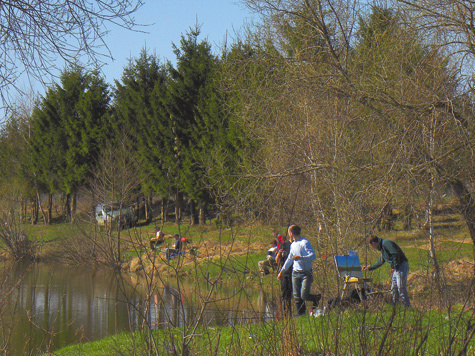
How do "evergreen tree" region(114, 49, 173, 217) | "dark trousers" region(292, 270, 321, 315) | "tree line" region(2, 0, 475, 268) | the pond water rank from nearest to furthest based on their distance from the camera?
the pond water < "dark trousers" region(292, 270, 321, 315) < "tree line" region(2, 0, 475, 268) < "evergreen tree" region(114, 49, 173, 217)

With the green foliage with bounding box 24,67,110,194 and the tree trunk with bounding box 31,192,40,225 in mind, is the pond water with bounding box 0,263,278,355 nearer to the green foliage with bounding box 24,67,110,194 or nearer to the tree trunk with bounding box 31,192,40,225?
the green foliage with bounding box 24,67,110,194

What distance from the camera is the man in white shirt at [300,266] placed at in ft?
29.5

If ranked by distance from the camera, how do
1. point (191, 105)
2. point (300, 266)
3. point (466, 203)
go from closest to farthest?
point (300, 266), point (466, 203), point (191, 105)

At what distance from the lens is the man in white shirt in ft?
29.5

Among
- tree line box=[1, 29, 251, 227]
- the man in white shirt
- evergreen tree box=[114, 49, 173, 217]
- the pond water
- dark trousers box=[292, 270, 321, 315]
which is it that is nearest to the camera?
the man in white shirt

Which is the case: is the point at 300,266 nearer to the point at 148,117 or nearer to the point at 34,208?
the point at 148,117

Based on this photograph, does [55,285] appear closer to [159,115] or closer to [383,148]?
[383,148]

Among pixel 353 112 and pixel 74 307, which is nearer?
pixel 353 112

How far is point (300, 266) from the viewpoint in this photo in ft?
31.9

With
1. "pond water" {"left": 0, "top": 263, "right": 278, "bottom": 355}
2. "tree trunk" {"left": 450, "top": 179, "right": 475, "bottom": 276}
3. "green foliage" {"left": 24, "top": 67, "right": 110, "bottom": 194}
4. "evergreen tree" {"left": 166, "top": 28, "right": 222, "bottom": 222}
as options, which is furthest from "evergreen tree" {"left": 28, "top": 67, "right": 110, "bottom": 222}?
"tree trunk" {"left": 450, "top": 179, "right": 475, "bottom": 276}

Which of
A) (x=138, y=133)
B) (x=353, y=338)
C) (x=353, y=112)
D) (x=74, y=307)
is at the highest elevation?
(x=138, y=133)

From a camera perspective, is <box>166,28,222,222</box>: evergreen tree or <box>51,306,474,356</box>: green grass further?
<box>166,28,222,222</box>: evergreen tree

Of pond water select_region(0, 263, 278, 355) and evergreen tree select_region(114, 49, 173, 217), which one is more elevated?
evergreen tree select_region(114, 49, 173, 217)

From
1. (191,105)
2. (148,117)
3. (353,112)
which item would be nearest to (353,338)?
(353,112)
